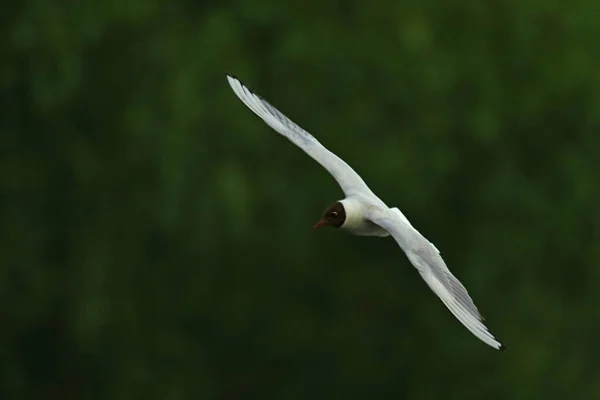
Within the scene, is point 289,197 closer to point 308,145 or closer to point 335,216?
point 308,145

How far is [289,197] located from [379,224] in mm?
4150

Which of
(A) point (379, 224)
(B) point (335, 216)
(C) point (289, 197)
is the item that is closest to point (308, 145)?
(B) point (335, 216)

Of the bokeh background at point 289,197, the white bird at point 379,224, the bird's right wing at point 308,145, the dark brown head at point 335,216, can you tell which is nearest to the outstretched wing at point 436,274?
the white bird at point 379,224

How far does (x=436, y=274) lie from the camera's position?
6512 mm

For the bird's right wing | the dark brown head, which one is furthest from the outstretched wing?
the bird's right wing

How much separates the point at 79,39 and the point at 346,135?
186cm

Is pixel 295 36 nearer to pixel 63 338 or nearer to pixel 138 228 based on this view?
pixel 138 228

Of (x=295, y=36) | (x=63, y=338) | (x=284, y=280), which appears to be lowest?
(x=63, y=338)

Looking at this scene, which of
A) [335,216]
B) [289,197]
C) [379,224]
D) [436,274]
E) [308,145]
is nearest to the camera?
[436,274]

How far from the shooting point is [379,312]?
38.5ft

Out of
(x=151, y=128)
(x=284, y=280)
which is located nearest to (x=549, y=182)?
(x=284, y=280)

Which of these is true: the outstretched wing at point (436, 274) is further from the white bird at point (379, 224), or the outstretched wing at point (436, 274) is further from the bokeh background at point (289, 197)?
the bokeh background at point (289, 197)

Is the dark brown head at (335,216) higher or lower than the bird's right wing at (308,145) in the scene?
higher

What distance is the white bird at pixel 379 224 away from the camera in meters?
6.29
